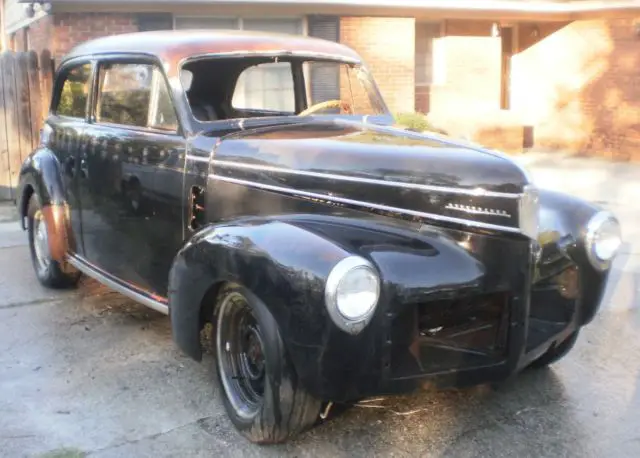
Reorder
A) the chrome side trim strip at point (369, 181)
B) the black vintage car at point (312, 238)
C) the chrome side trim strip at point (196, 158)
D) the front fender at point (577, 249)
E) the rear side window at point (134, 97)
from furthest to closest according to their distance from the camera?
the rear side window at point (134, 97), the chrome side trim strip at point (196, 158), the front fender at point (577, 249), the chrome side trim strip at point (369, 181), the black vintage car at point (312, 238)

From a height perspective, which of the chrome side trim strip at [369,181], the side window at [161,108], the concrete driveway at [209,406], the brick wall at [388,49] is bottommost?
the concrete driveway at [209,406]

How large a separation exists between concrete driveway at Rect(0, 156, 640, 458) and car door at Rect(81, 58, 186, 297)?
0.45 meters

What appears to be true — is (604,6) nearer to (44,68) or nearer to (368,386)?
(44,68)

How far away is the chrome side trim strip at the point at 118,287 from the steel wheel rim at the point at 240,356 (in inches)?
28.9

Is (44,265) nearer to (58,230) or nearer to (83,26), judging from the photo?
(58,230)

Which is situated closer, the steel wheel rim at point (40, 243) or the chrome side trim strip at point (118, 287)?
the chrome side trim strip at point (118, 287)

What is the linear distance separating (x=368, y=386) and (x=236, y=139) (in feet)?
5.17

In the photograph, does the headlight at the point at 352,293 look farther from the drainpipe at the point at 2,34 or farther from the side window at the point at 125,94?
the drainpipe at the point at 2,34

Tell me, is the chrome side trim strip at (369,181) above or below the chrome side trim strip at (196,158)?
below

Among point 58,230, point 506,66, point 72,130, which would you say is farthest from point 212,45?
point 506,66

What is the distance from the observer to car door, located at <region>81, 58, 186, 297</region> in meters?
4.14

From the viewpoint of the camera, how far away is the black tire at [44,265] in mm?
5648

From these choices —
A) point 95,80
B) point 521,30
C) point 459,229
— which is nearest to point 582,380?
point 459,229

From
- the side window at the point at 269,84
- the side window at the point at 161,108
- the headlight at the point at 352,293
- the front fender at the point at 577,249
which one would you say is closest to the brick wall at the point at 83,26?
the side window at the point at 269,84
